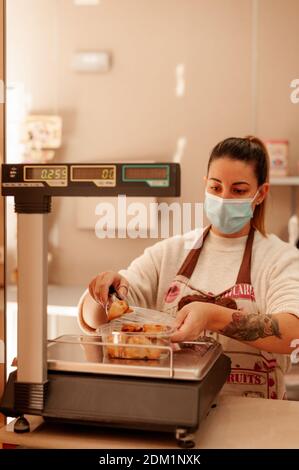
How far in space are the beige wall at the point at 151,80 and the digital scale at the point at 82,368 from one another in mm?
1815

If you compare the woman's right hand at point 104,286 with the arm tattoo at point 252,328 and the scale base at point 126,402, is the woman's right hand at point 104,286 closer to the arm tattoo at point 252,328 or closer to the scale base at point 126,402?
the arm tattoo at point 252,328

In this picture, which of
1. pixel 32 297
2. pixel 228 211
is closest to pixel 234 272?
pixel 228 211

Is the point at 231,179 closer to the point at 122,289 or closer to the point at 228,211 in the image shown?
the point at 228,211

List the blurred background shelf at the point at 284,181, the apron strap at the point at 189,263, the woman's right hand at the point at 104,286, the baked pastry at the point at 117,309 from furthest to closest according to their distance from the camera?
the blurred background shelf at the point at 284,181, the apron strap at the point at 189,263, the woman's right hand at the point at 104,286, the baked pastry at the point at 117,309

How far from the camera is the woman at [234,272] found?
1.50 metres

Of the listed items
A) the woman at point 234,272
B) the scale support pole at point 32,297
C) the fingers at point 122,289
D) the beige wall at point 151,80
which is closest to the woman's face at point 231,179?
the woman at point 234,272

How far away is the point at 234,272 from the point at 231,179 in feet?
0.74

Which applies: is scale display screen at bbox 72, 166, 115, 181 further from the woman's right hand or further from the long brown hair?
the long brown hair

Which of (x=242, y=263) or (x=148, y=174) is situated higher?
(x=148, y=174)

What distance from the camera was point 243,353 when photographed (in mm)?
1545

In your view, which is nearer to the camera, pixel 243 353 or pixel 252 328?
pixel 252 328
